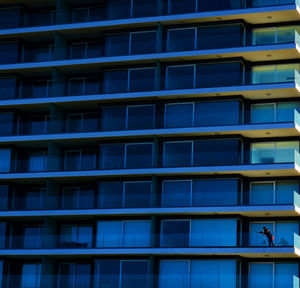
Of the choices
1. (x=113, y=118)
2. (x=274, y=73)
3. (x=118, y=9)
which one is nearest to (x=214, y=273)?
(x=113, y=118)

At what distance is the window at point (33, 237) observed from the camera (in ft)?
218

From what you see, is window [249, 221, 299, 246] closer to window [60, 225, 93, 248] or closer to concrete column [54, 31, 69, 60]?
window [60, 225, 93, 248]

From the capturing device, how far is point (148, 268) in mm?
63000

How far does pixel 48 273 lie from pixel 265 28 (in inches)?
893

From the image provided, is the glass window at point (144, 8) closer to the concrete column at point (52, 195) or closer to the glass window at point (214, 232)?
the concrete column at point (52, 195)

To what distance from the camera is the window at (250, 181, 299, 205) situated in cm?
6300

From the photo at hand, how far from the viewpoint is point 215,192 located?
63.6m

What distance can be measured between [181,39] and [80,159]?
11294mm

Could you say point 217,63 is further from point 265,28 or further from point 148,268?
point 148,268

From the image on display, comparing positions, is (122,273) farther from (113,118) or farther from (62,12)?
(62,12)

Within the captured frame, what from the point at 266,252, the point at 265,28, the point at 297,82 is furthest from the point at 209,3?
the point at 266,252

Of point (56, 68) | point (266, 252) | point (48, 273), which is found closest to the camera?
point (266, 252)

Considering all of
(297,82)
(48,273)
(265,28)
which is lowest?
(48,273)

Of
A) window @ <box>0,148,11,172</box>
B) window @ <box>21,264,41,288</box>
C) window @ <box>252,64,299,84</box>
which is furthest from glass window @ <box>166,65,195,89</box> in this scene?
window @ <box>21,264,41,288</box>
